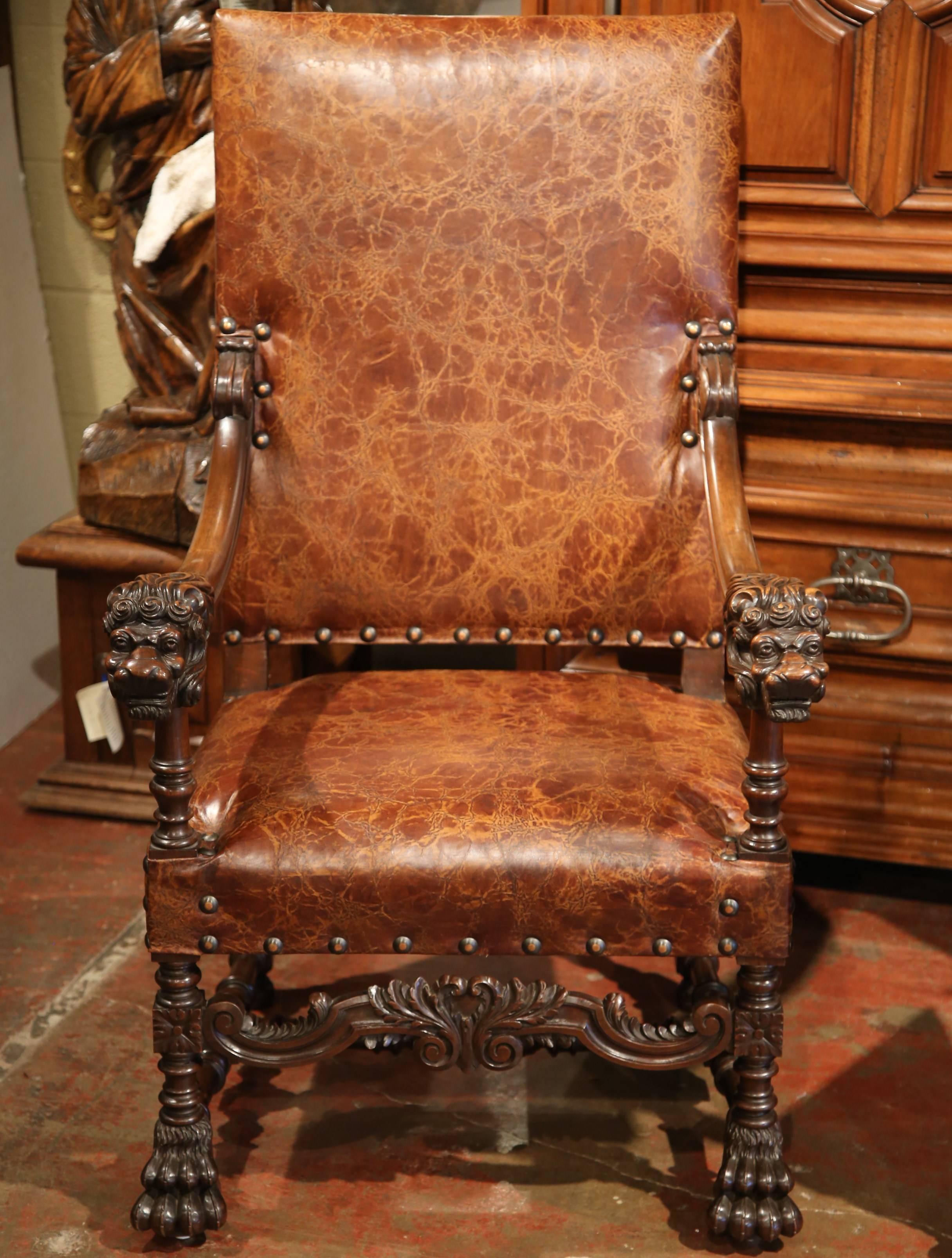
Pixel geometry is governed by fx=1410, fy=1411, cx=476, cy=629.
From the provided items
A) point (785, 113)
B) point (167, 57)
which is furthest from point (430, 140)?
point (167, 57)

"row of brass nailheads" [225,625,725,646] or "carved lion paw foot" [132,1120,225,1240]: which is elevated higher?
"row of brass nailheads" [225,625,725,646]

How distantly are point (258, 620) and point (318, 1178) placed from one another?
0.70 metres

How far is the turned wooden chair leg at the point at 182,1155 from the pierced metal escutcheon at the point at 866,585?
1.10 metres

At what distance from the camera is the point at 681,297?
178 centimetres

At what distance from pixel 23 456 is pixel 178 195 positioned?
2.37ft

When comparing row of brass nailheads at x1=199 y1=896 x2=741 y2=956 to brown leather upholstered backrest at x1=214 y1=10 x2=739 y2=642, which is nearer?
row of brass nailheads at x1=199 y1=896 x2=741 y2=956

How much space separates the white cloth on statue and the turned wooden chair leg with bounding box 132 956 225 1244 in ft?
4.65

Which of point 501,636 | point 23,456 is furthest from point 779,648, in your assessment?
point 23,456

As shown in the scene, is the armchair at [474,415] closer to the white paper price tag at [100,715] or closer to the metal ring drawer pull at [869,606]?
the metal ring drawer pull at [869,606]

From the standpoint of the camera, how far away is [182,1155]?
1.61 meters

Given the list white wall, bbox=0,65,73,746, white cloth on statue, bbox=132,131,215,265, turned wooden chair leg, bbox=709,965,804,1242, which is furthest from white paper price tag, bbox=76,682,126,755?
turned wooden chair leg, bbox=709,965,804,1242

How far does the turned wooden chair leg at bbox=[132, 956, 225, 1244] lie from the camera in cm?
156

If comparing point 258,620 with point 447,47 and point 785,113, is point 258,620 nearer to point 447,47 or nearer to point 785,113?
point 447,47

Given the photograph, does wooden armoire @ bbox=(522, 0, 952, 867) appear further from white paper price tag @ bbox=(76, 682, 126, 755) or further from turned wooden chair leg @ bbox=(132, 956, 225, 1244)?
white paper price tag @ bbox=(76, 682, 126, 755)
